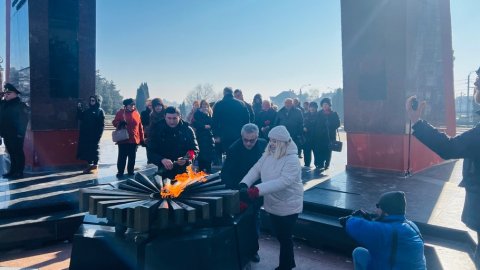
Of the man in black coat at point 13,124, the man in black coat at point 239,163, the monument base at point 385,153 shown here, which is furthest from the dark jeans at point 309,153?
the man in black coat at point 13,124

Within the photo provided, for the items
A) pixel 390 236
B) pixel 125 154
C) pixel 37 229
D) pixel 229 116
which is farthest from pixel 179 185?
pixel 125 154

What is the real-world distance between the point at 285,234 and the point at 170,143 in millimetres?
2085

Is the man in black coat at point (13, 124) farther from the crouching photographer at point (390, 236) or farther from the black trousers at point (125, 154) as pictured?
the crouching photographer at point (390, 236)

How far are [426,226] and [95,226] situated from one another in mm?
4121

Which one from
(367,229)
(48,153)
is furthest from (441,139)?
(48,153)

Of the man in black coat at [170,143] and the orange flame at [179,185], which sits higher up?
the man in black coat at [170,143]

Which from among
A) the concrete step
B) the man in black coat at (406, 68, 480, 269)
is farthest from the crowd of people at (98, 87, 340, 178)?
the man in black coat at (406, 68, 480, 269)

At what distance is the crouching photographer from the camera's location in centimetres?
272

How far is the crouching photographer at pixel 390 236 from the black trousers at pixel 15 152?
7279mm

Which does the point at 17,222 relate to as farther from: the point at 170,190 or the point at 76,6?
the point at 76,6

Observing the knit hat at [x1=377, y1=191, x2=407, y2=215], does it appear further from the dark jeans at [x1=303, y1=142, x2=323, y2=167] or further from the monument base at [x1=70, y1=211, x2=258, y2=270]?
the dark jeans at [x1=303, y1=142, x2=323, y2=167]

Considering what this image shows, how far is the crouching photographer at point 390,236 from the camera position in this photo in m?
2.72

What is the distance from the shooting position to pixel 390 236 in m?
2.74

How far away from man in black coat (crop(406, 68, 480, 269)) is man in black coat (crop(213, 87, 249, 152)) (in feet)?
15.2
